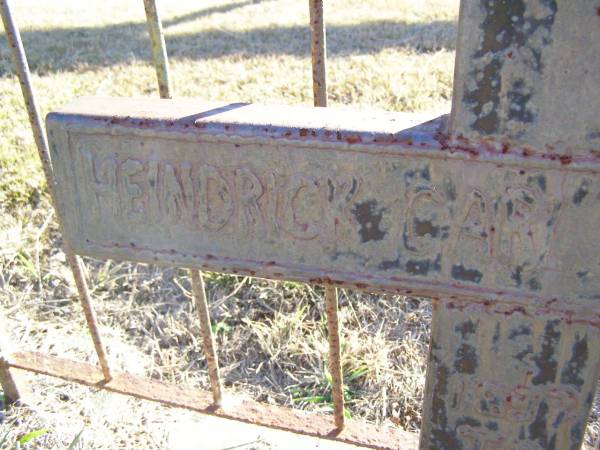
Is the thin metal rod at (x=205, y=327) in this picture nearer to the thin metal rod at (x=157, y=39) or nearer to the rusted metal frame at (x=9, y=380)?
the thin metal rod at (x=157, y=39)

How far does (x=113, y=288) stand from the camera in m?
2.27

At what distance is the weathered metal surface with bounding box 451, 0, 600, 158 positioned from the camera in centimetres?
81

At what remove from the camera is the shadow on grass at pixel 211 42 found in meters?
3.88

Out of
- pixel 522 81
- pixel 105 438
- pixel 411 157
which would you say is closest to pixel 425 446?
pixel 411 157

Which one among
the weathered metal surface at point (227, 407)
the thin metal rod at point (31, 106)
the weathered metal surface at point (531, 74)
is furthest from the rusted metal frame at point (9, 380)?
the weathered metal surface at point (531, 74)

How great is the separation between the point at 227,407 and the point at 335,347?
364mm

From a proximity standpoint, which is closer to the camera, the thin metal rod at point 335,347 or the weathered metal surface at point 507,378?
the weathered metal surface at point 507,378

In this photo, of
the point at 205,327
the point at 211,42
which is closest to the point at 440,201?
the point at 205,327

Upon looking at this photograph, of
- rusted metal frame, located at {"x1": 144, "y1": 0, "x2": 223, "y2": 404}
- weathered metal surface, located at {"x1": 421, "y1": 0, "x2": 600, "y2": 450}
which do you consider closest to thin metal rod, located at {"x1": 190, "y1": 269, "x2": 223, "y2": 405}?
rusted metal frame, located at {"x1": 144, "y1": 0, "x2": 223, "y2": 404}

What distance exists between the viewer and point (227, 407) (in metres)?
1.52

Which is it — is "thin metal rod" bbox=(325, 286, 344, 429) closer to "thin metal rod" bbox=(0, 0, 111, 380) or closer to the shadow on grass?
"thin metal rod" bbox=(0, 0, 111, 380)

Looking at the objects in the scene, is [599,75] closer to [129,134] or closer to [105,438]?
[129,134]

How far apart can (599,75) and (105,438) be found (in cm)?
142

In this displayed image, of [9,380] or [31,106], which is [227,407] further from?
[31,106]
